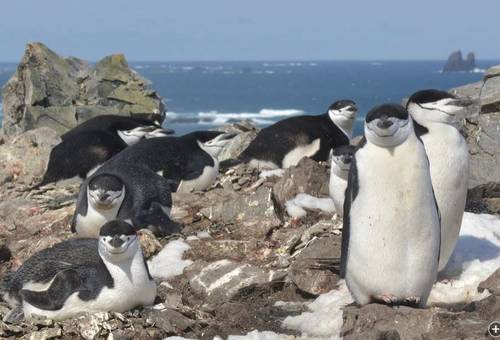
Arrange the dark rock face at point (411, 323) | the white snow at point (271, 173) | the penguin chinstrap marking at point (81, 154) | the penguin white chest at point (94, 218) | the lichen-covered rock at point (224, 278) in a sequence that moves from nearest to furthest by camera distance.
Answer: the dark rock face at point (411, 323)
the lichen-covered rock at point (224, 278)
the penguin white chest at point (94, 218)
the white snow at point (271, 173)
the penguin chinstrap marking at point (81, 154)

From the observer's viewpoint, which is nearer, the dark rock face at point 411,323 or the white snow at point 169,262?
the dark rock face at point 411,323

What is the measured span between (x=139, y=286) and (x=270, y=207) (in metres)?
3.44

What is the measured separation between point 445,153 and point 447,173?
0.15 meters

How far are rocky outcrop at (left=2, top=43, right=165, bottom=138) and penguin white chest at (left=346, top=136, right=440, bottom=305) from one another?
1415 centimetres

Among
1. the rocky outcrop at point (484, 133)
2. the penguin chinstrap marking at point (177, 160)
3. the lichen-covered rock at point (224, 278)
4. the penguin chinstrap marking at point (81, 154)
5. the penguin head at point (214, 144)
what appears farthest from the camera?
the penguin chinstrap marking at point (81, 154)

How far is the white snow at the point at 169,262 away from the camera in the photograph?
28.3 ft

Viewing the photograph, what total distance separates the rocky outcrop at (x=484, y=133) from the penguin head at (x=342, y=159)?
65.7 inches

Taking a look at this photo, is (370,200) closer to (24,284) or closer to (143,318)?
(143,318)

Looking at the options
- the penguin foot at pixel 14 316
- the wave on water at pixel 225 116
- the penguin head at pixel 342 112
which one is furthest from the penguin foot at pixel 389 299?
the wave on water at pixel 225 116

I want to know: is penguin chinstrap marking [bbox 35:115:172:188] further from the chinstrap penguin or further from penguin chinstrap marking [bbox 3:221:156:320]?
penguin chinstrap marking [bbox 3:221:156:320]

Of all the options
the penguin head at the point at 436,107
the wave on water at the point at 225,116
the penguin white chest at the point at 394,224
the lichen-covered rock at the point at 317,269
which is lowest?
the wave on water at the point at 225,116

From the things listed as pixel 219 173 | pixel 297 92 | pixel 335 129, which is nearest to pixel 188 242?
pixel 219 173

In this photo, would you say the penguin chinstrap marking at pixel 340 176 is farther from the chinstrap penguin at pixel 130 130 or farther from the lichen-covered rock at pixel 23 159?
the lichen-covered rock at pixel 23 159

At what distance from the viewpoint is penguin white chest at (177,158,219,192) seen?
12.0 meters
